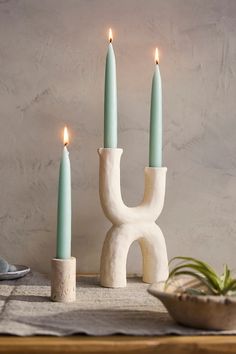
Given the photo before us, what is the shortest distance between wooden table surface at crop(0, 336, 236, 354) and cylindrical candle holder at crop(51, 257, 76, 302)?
154 mm

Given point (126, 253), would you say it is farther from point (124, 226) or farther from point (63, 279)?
point (63, 279)

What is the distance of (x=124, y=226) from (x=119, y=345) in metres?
0.31

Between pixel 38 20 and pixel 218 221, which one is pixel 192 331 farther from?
pixel 38 20

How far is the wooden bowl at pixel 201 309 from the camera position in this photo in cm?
67

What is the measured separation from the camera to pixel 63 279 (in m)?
0.83

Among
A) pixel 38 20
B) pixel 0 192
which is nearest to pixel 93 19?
pixel 38 20

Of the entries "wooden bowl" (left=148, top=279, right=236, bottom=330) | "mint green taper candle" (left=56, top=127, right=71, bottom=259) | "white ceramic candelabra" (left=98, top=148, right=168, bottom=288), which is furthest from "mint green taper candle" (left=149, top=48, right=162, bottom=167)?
"wooden bowl" (left=148, top=279, right=236, bottom=330)

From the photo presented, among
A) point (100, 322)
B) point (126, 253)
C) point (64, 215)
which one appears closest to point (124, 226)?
point (126, 253)

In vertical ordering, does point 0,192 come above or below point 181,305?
above

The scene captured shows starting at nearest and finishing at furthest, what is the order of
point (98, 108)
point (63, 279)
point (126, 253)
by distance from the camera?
point (63, 279), point (126, 253), point (98, 108)

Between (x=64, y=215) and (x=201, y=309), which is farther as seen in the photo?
(x=64, y=215)

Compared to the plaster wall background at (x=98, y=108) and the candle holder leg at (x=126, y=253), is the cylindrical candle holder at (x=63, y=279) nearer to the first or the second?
the candle holder leg at (x=126, y=253)

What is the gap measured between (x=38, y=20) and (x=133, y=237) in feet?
1.32

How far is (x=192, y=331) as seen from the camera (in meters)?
0.70
